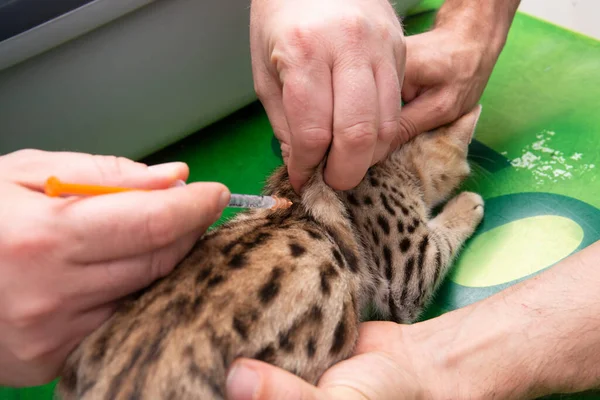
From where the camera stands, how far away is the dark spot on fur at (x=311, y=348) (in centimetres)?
92

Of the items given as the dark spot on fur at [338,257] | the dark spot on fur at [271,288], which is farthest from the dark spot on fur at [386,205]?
the dark spot on fur at [271,288]

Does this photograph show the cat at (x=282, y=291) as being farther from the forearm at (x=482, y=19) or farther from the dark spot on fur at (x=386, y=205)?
the forearm at (x=482, y=19)

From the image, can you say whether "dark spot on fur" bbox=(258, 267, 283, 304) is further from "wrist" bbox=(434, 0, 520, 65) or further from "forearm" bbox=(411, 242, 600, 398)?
"wrist" bbox=(434, 0, 520, 65)

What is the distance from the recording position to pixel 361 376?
2.97ft

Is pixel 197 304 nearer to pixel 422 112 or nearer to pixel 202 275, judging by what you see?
→ pixel 202 275

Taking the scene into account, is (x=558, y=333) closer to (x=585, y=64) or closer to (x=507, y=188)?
(x=507, y=188)

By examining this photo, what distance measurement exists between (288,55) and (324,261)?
372mm

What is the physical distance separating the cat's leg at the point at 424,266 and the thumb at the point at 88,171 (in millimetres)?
625

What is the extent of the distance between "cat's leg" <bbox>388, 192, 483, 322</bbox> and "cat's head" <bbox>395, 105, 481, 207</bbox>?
140 mm

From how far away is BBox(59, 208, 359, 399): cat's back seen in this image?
2.59 feet

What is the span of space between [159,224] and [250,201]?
33cm

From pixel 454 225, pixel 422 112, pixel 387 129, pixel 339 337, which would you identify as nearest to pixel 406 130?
pixel 422 112

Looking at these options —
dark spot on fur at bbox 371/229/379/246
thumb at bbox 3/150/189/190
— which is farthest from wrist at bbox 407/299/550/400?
thumb at bbox 3/150/189/190

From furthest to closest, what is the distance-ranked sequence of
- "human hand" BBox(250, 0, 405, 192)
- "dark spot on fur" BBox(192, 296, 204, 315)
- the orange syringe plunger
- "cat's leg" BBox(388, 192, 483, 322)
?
"cat's leg" BBox(388, 192, 483, 322) → "human hand" BBox(250, 0, 405, 192) → "dark spot on fur" BBox(192, 296, 204, 315) → the orange syringe plunger
